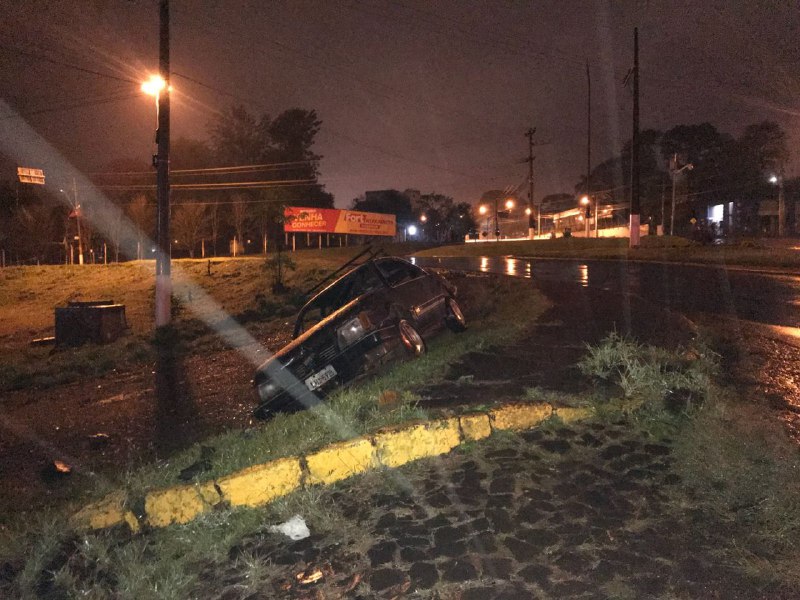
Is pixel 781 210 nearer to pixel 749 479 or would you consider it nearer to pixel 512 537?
pixel 749 479

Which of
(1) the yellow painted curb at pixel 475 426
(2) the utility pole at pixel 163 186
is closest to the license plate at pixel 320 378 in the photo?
(1) the yellow painted curb at pixel 475 426

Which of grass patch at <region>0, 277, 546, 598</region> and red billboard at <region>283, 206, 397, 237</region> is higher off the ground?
red billboard at <region>283, 206, 397, 237</region>

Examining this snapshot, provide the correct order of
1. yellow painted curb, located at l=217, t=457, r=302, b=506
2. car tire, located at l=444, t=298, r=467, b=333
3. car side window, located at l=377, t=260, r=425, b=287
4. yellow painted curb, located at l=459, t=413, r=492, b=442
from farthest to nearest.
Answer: car tire, located at l=444, t=298, r=467, b=333 < car side window, located at l=377, t=260, r=425, b=287 < yellow painted curb, located at l=459, t=413, r=492, b=442 < yellow painted curb, located at l=217, t=457, r=302, b=506

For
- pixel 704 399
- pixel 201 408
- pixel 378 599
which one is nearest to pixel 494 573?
pixel 378 599

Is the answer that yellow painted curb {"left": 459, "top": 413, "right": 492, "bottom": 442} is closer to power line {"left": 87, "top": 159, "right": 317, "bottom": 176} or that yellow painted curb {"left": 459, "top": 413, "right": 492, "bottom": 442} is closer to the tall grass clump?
the tall grass clump

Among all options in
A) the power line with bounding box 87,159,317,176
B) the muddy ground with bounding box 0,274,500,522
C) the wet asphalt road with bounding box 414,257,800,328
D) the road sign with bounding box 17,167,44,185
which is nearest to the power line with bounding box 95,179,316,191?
the power line with bounding box 87,159,317,176

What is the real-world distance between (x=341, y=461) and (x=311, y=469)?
0.75 feet

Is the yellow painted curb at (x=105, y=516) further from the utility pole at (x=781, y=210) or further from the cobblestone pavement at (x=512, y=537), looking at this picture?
the utility pole at (x=781, y=210)

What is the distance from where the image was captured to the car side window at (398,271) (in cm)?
808

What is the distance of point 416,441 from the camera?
4.71 m

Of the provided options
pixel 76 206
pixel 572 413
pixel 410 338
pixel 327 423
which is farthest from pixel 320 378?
pixel 76 206

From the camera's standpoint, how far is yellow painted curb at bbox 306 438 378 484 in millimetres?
4430

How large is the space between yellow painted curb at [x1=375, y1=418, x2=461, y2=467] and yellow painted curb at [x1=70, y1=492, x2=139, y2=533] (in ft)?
5.73

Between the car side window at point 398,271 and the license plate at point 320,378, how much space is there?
174cm
